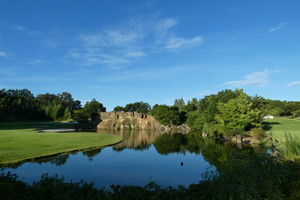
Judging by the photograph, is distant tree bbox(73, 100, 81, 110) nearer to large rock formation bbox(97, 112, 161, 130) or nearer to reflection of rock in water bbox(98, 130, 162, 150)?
large rock formation bbox(97, 112, 161, 130)

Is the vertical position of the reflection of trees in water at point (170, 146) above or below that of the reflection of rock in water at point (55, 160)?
below

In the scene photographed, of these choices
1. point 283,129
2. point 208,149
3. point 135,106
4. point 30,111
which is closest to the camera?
point 208,149

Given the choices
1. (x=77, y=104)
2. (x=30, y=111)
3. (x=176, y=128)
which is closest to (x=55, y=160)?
(x=176, y=128)

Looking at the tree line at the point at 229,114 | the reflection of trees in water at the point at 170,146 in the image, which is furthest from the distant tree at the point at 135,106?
the reflection of trees in water at the point at 170,146

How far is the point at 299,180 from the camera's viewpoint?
265 inches

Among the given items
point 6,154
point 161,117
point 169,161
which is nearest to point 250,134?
point 169,161

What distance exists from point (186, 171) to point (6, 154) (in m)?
21.2

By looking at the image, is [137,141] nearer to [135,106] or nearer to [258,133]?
[258,133]

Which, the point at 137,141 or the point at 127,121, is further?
the point at 127,121

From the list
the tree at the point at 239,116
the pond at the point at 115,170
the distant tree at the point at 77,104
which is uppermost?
the distant tree at the point at 77,104

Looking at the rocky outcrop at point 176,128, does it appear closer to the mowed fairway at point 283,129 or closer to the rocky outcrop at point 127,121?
the rocky outcrop at point 127,121

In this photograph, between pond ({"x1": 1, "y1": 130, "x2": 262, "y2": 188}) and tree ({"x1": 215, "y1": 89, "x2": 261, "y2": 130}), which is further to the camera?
tree ({"x1": 215, "y1": 89, "x2": 261, "y2": 130})

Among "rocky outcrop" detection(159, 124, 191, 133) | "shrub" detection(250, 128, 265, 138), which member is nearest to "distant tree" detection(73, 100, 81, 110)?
"rocky outcrop" detection(159, 124, 191, 133)

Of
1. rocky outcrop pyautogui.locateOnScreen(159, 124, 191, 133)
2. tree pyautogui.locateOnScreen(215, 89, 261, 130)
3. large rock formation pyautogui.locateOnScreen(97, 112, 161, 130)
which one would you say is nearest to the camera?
tree pyautogui.locateOnScreen(215, 89, 261, 130)
